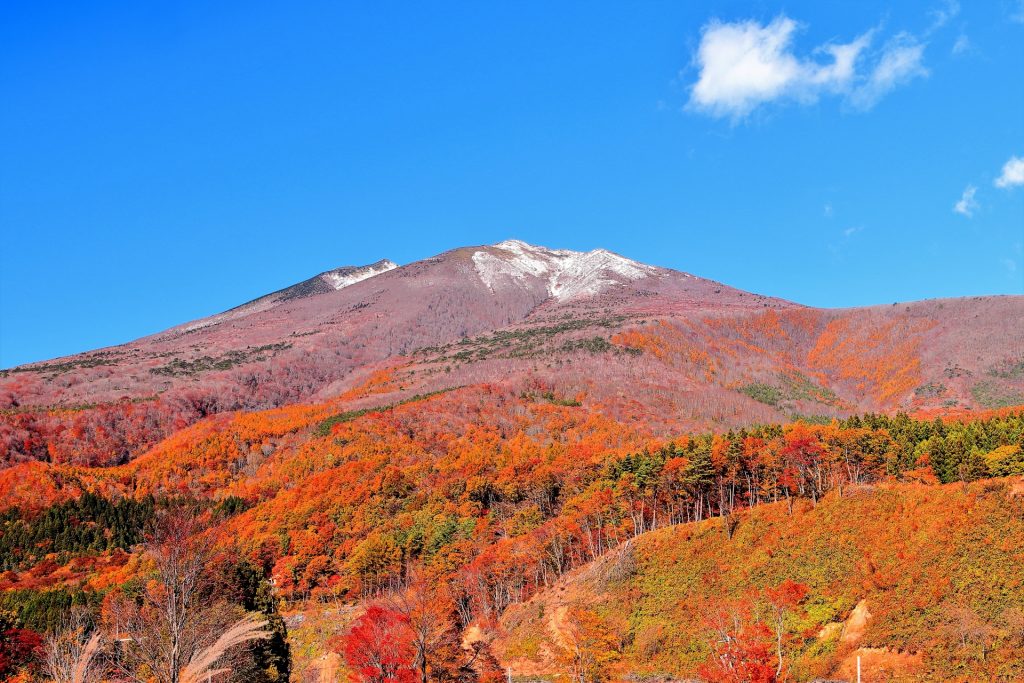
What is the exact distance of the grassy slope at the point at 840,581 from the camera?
3900 centimetres

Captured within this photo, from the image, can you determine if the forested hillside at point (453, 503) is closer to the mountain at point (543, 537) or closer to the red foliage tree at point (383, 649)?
the mountain at point (543, 537)

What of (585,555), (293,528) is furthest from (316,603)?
(585,555)

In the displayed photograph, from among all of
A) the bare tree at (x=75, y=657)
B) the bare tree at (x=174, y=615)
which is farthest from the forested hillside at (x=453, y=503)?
the bare tree at (x=174, y=615)

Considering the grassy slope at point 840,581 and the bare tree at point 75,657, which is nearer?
the bare tree at point 75,657

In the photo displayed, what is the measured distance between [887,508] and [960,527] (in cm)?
826

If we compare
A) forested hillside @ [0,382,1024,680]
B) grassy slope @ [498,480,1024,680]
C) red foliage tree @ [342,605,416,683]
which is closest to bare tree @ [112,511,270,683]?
forested hillside @ [0,382,1024,680]

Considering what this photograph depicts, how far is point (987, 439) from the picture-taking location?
2547 inches

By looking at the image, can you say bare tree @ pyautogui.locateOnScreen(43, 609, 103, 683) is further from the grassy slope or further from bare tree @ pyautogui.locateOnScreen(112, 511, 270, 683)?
the grassy slope

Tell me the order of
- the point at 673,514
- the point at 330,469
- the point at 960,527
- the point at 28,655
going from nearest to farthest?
the point at 960,527, the point at 28,655, the point at 673,514, the point at 330,469

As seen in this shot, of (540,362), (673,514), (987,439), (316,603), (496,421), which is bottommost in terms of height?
(316,603)

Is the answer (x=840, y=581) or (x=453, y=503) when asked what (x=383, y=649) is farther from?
(x=453, y=503)

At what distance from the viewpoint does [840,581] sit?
160 feet

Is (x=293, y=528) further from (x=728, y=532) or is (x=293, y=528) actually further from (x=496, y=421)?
(x=728, y=532)

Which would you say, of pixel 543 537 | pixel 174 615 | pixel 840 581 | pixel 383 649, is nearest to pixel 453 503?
pixel 543 537
